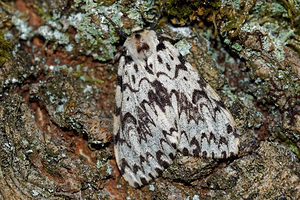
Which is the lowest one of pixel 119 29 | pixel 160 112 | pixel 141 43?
pixel 160 112

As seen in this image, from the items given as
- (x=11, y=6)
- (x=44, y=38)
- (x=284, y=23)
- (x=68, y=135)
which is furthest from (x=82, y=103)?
(x=284, y=23)

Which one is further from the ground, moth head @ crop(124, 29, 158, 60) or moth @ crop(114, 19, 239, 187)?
moth head @ crop(124, 29, 158, 60)

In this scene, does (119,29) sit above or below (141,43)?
above

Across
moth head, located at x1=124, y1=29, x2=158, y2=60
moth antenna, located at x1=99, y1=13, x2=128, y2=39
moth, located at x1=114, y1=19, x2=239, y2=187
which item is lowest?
moth, located at x1=114, y1=19, x2=239, y2=187

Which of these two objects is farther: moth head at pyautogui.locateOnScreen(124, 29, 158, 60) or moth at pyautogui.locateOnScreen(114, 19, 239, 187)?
moth head at pyautogui.locateOnScreen(124, 29, 158, 60)

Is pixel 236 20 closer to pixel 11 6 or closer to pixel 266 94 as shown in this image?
pixel 266 94

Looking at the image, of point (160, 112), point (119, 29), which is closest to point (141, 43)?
point (119, 29)

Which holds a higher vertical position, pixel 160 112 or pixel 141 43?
pixel 141 43

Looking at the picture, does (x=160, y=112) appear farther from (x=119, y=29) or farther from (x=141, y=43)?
(x=119, y=29)
